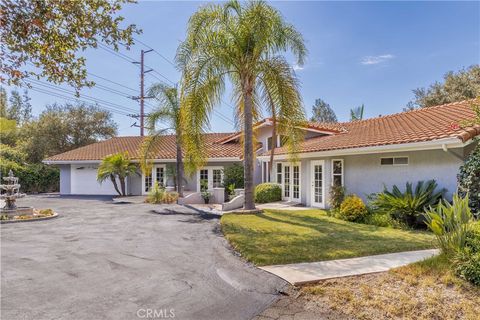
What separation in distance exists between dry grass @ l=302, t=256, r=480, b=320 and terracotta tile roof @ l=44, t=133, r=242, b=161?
16764mm

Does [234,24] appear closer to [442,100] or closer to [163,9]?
[163,9]

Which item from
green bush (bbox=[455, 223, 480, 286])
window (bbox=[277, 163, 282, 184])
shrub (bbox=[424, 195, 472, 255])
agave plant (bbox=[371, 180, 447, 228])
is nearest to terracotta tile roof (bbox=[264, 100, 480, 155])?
agave plant (bbox=[371, 180, 447, 228])

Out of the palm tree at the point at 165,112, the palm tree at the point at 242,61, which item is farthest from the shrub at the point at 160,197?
the palm tree at the point at 242,61

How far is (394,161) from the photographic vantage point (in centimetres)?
1273

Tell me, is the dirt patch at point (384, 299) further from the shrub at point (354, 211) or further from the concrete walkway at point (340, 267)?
the shrub at point (354, 211)

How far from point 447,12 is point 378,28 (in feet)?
10.1

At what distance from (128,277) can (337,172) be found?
11.6 meters

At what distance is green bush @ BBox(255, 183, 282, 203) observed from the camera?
742 inches

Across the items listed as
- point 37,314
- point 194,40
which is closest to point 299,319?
point 37,314

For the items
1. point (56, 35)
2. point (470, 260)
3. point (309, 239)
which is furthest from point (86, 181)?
point (470, 260)

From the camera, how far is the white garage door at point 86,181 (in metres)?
27.5

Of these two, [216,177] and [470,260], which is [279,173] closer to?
[216,177]

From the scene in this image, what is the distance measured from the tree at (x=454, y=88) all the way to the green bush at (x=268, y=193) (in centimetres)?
1767

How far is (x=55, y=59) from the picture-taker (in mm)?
5430
